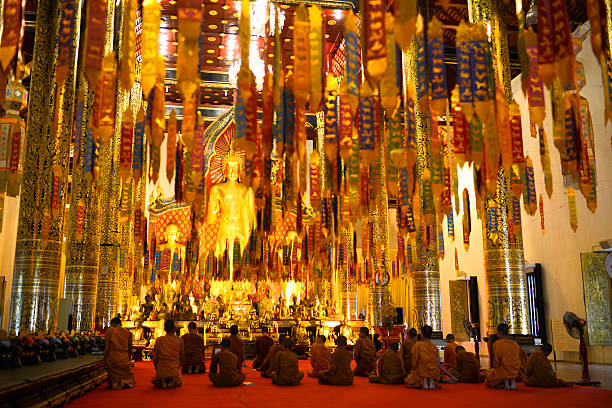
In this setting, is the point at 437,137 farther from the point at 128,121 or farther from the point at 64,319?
the point at 64,319

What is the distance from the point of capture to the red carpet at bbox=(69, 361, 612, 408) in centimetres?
643

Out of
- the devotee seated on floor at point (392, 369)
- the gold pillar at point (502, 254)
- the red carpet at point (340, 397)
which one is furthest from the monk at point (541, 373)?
the devotee seated on floor at point (392, 369)

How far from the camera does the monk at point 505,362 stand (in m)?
7.91

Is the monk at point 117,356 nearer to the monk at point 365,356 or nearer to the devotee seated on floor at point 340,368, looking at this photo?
the devotee seated on floor at point 340,368

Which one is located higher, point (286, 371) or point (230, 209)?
point (230, 209)

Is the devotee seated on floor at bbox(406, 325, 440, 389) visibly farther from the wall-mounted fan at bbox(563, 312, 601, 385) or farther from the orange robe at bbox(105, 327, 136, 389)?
the orange robe at bbox(105, 327, 136, 389)

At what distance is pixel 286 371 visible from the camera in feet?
28.7

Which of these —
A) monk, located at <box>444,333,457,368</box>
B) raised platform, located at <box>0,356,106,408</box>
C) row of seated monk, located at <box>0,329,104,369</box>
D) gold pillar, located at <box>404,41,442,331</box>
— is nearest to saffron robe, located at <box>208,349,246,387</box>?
raised platform, located at <box>0,356,106,408</box>

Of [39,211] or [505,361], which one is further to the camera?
[39,211]

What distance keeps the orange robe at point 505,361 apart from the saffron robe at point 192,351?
18.0 ft

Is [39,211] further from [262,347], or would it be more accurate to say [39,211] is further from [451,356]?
[451,356]

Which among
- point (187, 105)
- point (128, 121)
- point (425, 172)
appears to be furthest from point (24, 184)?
point (425, 172)

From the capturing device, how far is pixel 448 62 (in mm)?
14984

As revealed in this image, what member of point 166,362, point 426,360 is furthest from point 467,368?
point 166,362
